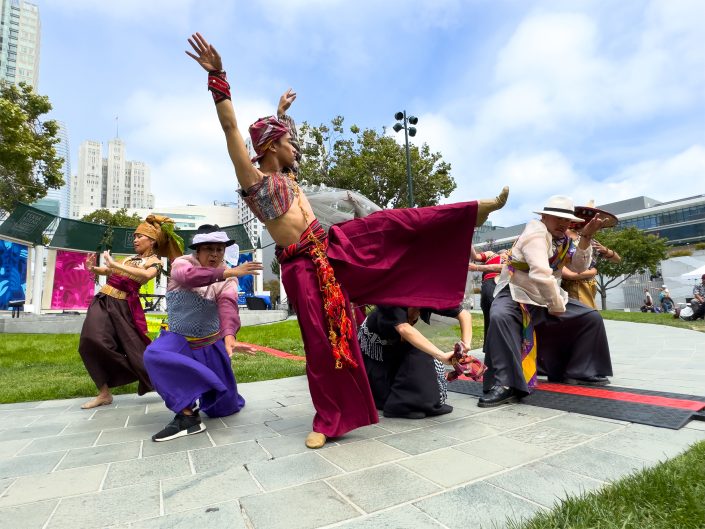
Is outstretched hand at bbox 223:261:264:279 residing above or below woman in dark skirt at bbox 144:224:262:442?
above

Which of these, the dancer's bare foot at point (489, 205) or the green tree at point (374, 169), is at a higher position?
the green tree at point (374, 169)

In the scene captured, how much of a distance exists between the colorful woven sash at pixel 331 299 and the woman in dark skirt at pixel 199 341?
0.38m

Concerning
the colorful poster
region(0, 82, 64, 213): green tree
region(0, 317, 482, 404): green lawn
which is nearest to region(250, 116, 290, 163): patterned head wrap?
region(0, 317, 482, 404): green lawn

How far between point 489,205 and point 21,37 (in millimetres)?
66723

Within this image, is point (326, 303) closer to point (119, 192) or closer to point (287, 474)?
point (287, 474)

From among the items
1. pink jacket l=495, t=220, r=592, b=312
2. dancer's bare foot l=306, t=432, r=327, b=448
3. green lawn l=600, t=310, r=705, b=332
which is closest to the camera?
dancer's bare foot l=306, t=432, r=327, b=448

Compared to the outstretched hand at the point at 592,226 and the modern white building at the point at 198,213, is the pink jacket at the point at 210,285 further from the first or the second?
the modern white building at the point at 198,213

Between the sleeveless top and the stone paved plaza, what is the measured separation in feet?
4.83

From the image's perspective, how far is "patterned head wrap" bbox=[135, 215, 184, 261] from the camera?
13.5 ft

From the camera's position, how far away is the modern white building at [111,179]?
122m

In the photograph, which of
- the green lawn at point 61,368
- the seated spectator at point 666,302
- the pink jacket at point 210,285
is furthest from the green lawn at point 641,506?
the seated spectator at point 666,302

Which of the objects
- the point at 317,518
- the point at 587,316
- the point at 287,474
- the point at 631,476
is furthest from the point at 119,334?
the point at 587,316

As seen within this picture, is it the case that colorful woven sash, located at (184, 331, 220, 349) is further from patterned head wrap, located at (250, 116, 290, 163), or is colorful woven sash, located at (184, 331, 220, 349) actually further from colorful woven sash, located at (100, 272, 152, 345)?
patterned head wrap, located at (250, 116, 290, 163)

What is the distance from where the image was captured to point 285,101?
3.24 metres
